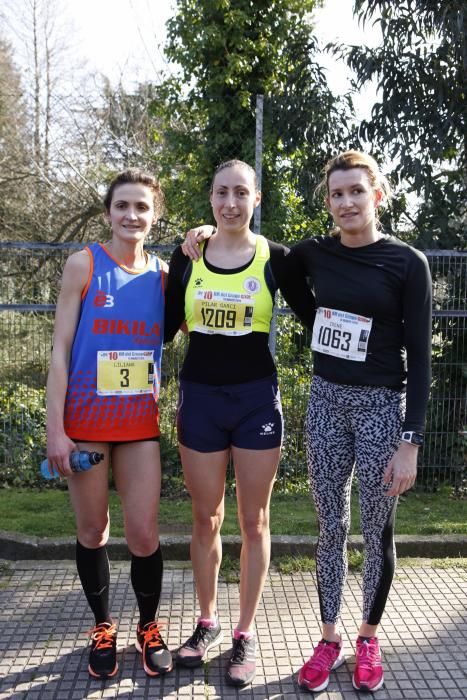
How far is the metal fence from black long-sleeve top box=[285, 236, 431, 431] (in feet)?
7.02

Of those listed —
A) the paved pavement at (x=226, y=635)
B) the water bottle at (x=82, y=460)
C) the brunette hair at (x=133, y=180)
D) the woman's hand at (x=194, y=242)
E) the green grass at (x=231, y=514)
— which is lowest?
the paved pavement at (x=226, y=635)

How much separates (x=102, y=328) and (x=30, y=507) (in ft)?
8.73

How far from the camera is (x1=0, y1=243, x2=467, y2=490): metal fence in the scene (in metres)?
5.18

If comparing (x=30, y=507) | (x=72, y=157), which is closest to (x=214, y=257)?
(x=30, y=507)

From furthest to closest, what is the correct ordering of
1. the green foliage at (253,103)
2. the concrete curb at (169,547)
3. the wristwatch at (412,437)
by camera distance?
the green foliage at (253,103) < the concrete curb at (169,547) < the wristwatch at (412,437)

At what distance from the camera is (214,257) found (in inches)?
113

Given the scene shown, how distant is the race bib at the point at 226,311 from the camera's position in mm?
2766

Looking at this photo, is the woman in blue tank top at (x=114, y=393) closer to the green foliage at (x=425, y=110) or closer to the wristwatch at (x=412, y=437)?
the wristwatch at (x=412, y=437)

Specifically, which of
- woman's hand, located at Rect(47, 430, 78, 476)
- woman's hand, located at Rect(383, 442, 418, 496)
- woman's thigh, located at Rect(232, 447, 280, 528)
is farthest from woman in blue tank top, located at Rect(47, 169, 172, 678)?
woman's hand, located at Rect(383, 442, 418, 496)

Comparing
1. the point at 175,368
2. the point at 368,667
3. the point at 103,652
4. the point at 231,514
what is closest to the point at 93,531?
the point at 103,652

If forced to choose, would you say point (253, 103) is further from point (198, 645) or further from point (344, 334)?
point (198, 645)

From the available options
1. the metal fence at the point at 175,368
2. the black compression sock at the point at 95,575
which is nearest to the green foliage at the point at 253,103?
the metal fence at the point at 175,368

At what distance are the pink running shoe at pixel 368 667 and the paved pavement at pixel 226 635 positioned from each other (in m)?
0.04

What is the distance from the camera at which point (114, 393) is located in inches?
110
